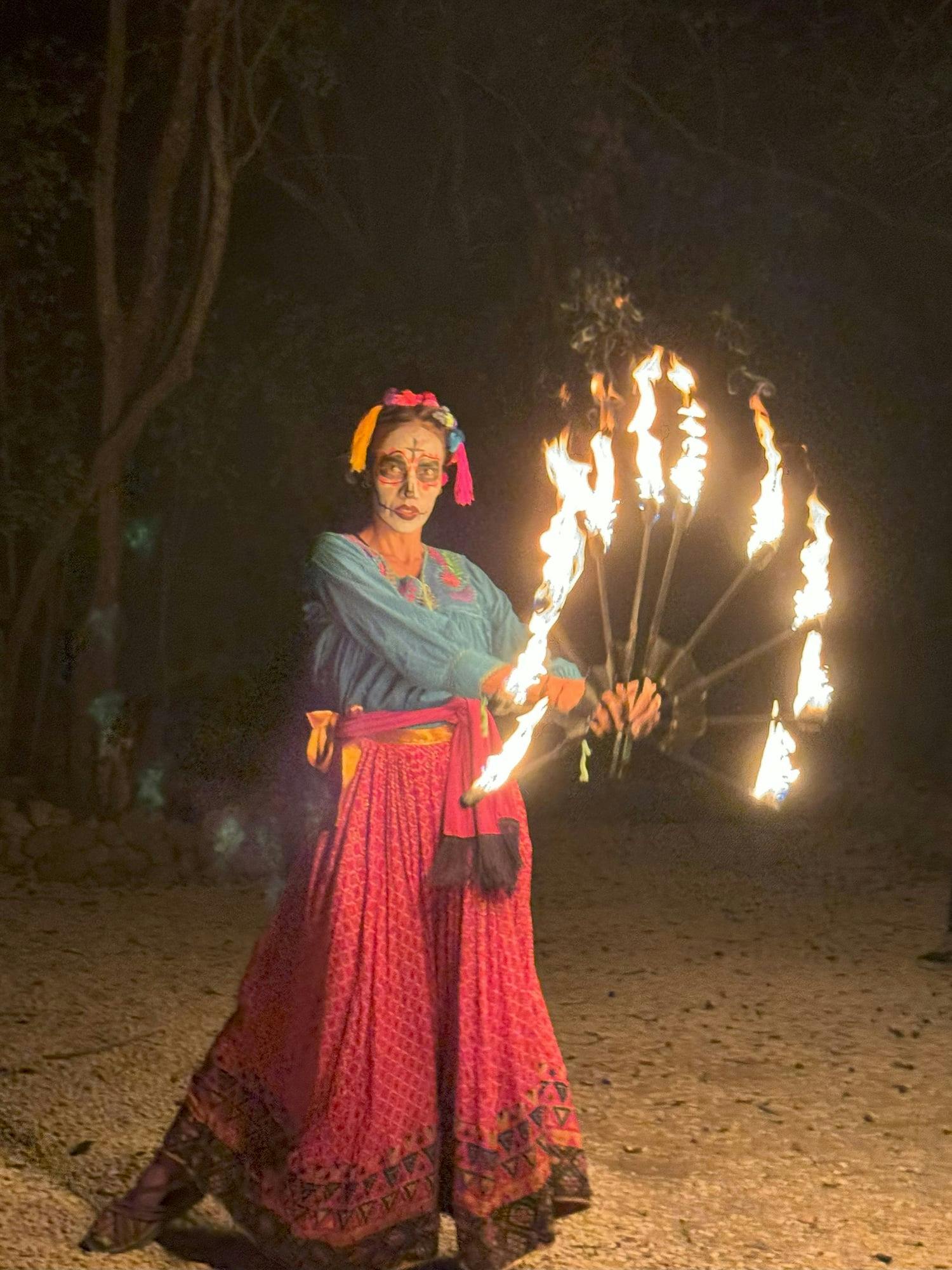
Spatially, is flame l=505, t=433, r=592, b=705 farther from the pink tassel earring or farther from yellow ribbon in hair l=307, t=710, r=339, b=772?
yellow ribbon in hair l=307, t=710, r=339, b=772

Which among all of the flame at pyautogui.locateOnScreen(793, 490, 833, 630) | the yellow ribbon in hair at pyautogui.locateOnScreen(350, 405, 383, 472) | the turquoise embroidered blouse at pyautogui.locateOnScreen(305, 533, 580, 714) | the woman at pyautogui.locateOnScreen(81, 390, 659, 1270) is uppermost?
the yellow ribbon in hair at pyautogui.locateOnScreen(350, 405, 383, 472)

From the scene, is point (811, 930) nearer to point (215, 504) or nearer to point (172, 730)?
point (172, 730)

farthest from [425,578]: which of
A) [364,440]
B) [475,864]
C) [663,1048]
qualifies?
[663,1048]

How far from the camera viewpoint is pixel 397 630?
3.63 m

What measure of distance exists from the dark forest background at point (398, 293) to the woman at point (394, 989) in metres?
6.88

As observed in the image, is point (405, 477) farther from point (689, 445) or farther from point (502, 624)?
point (689, 445)

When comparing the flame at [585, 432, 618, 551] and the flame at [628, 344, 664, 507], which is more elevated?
the flame at [628, 344, 664, 507]

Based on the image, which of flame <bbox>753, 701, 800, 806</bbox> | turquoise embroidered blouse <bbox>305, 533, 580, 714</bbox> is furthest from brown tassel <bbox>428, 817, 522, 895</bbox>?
flame <bbox>753, 701, 800, 806</bbox>

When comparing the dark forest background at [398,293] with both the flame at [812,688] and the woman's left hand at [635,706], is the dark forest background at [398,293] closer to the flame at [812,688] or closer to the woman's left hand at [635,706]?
the flame at [812,688]

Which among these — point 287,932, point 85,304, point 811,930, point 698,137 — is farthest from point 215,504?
point 287,932

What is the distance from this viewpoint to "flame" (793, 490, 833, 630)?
12.9ft

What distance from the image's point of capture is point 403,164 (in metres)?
12.7

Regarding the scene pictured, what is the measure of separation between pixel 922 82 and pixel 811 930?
6.28 m

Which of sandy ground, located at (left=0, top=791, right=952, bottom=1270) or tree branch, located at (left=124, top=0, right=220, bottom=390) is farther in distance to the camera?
tree branch, located at (left=124, top=0, right=220, bottom=390)
